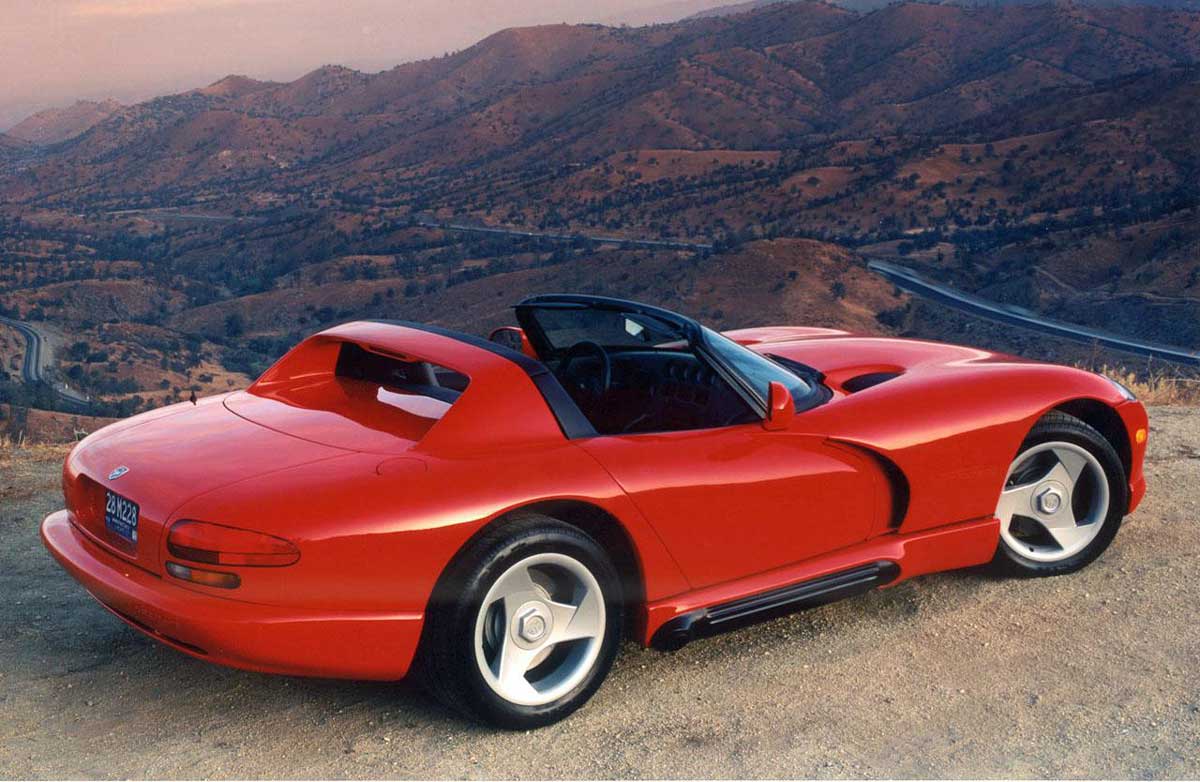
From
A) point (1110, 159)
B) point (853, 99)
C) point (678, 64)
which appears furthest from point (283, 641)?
point (678, 64)

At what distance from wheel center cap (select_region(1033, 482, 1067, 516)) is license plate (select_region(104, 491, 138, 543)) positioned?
11.7 ft

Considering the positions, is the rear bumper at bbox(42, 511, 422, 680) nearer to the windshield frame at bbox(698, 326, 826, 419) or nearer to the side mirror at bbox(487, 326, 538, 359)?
the windshield frame at bbox(698, 326, 826, 419)

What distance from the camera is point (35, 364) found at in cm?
4706

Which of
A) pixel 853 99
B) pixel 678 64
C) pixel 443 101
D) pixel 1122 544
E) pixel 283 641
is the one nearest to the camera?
pixel 283 641

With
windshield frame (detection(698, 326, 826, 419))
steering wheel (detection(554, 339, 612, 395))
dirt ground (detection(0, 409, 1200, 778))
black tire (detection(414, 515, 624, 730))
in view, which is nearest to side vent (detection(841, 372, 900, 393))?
windshield frame (detection(698, 326, 826, 419))

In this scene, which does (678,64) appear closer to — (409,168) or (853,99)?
(853,99)

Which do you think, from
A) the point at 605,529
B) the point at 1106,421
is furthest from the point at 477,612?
the point at 1106,421

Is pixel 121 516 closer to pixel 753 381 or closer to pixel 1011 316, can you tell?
pixel 753 381

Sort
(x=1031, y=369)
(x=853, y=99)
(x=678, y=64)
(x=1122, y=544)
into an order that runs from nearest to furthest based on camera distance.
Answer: (x=1031, y=369) < (x=1122, y=544) < (x=853, y=99) < (x=678, y=64)

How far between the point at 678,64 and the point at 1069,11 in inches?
1648

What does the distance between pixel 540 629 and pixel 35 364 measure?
160 ft

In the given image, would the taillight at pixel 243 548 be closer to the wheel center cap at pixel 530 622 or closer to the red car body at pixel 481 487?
the red car body at pixel 481 487

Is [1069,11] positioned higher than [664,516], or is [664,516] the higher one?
[1069,11]

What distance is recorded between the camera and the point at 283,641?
3389mm
